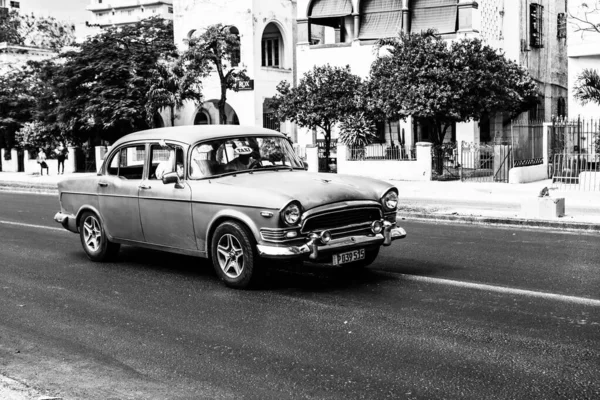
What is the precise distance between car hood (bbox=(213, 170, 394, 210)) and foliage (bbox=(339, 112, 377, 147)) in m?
19.9

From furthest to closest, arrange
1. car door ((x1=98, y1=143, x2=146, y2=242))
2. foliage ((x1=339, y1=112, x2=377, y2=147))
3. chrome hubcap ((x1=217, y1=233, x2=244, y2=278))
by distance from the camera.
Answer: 1. foliage ((x1=339, y1=112, x2=377, y2=147))
2. car door ((x1=98, y1=143, x2=146, y2=242))
3. chrome hubcap ((x1=217, y1=233, x2=244, y2=278))

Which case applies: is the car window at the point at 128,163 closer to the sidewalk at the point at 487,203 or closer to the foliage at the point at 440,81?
the sidewalk at the point at 487,203

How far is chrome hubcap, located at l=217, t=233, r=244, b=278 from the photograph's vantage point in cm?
835

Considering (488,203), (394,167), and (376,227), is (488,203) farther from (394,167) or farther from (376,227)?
(376,227)

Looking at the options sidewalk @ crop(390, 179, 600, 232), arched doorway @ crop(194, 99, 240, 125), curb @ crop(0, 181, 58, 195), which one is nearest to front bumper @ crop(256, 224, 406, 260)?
sidewalk @ crop(390, 179, 600, 232)

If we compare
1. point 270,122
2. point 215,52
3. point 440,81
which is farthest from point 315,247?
point 270,122

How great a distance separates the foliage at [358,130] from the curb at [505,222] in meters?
12.3

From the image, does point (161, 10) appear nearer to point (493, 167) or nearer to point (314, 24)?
point (314, 24)

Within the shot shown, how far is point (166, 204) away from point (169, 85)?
26.8 metres

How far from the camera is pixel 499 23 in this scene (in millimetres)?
32375

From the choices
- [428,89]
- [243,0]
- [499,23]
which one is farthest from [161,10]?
[428,89]

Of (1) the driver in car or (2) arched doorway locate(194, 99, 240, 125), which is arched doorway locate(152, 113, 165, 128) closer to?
(2) arched doorway locate(194, 99, 240, 125)

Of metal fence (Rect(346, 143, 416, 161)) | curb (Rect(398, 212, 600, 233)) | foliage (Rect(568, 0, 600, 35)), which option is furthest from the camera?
metal fence (Rect(346, 143, 416, 161))

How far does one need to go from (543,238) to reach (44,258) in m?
7.72
